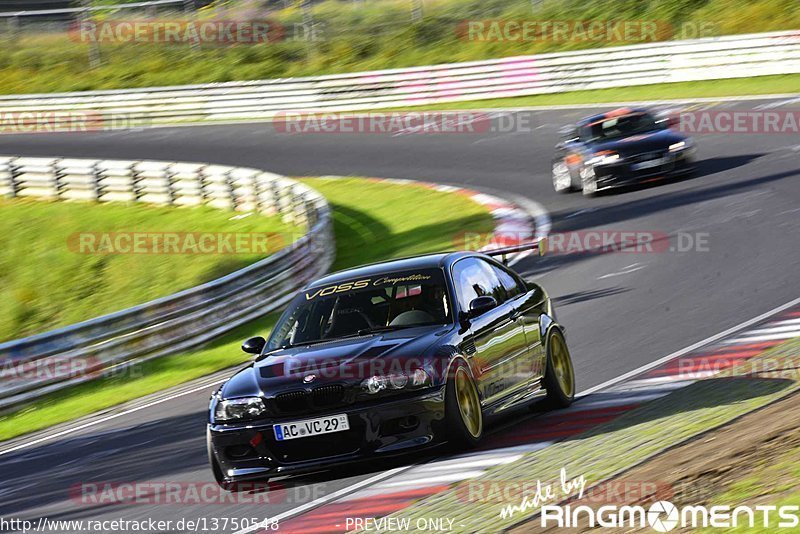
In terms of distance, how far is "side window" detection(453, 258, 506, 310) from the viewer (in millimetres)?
8828

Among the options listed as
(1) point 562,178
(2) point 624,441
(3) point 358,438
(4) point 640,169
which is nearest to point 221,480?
(3) point 358,438

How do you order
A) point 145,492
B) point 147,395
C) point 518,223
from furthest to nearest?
point 518,223 → point 147,395 → point 145,492

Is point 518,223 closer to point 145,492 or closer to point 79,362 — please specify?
point 79,362

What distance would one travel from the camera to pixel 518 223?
20.1 meters

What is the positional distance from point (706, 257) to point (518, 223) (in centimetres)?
498

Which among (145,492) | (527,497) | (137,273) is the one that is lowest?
(137,273)

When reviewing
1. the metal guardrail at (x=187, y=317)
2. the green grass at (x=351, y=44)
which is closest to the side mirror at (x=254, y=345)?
the metal guardrail at (x=187, y=317)

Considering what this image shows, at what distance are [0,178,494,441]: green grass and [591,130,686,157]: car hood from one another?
2.46 metres

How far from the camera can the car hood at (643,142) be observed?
70.4 feet

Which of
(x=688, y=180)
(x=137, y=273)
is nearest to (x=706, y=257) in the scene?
(x=688, y=180)

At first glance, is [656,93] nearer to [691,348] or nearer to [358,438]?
[691,348]

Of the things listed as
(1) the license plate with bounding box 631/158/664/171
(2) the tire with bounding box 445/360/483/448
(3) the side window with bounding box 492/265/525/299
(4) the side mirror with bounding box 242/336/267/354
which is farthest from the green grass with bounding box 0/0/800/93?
(2) the tire with bounding box 445/360/483/448

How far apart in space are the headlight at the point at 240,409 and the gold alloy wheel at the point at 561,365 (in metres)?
2.56

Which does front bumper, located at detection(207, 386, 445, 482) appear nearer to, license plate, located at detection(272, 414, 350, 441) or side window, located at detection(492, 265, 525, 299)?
license plate, located at detection(272, 414, 350, 441)
